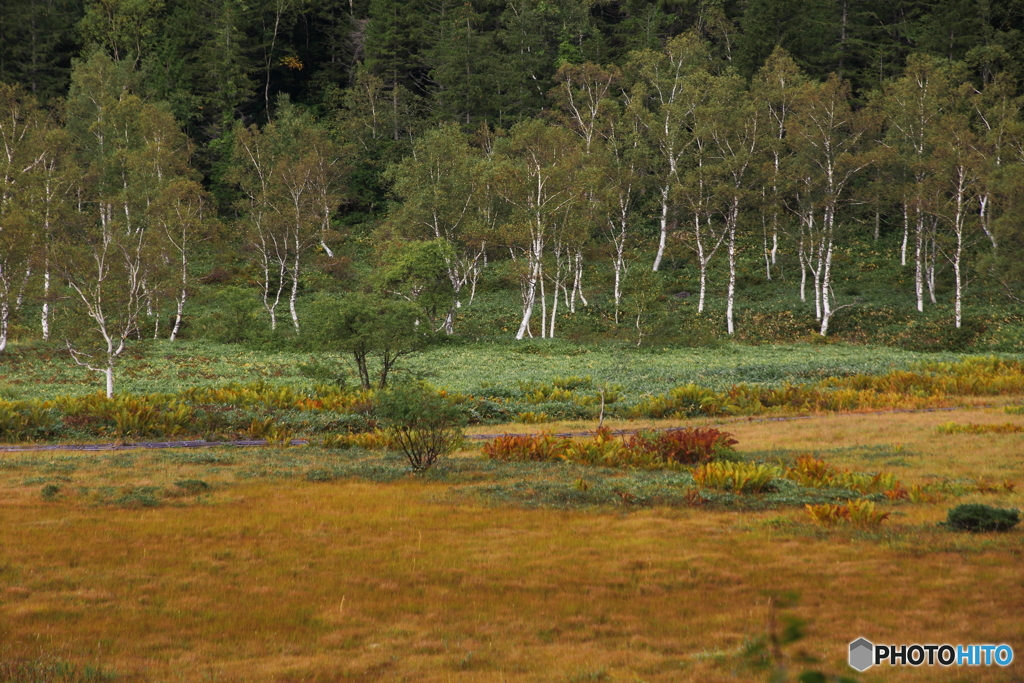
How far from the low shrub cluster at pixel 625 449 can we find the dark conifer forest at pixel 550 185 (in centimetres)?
1051

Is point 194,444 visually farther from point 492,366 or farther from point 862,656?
point 862,656

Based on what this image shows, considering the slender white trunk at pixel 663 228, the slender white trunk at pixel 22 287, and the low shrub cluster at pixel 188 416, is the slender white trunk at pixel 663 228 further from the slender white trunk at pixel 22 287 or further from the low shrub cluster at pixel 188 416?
the slender white trunk at pixel 22 287

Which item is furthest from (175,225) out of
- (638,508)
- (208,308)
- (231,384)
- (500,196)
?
(638,508)

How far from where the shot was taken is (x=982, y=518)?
1134 centimetres

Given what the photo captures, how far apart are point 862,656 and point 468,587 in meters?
4.92

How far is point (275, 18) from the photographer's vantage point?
90.8 m

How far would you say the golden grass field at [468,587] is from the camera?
24.3 ft

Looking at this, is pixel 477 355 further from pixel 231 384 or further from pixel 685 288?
pixel 685 288

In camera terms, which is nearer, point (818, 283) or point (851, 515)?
point (851, 515)

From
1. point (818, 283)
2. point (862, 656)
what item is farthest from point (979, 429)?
point (818, 283)

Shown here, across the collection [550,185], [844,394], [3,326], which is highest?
[550,185]

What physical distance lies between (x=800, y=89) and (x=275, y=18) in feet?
204

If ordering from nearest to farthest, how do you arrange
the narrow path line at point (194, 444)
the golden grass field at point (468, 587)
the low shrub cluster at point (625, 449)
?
the golden grass field at point (468, 587)
the low shrub cluster at point (625, 449)
the narrow path line at point (194, 444)

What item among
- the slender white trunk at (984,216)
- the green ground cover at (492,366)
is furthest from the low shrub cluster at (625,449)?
the slender white trunk at (984,216)
